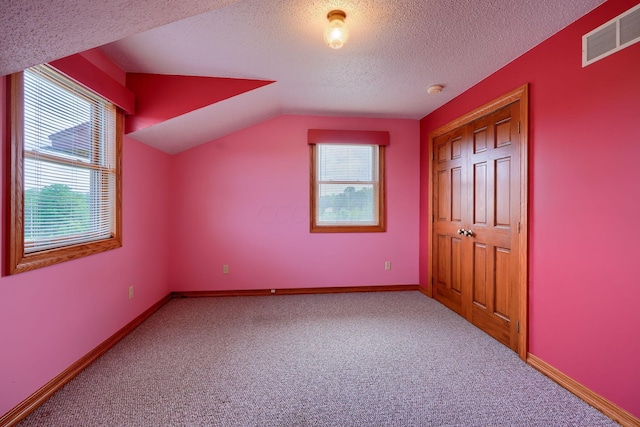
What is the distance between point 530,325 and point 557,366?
0.95 ft

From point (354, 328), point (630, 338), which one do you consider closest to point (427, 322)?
point (354, 328)

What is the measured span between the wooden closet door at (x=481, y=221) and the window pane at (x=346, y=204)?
87 centimetres

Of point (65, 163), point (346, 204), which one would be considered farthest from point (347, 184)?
point (65, 163)

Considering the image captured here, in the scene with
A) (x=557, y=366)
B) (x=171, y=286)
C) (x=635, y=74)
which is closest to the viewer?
(x=635, y=74)

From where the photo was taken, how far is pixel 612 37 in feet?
5.04

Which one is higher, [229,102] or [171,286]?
[229,102]

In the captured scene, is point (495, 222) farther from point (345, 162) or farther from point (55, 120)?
point (55, 120)

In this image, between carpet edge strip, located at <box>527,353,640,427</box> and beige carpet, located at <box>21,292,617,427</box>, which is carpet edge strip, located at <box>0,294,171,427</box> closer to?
beige carpet, located at <box>21,292,617,427</box>

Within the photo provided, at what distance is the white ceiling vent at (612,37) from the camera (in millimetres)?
1439

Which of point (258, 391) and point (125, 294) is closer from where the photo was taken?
point (258, 391)

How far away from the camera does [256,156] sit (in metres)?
3.61

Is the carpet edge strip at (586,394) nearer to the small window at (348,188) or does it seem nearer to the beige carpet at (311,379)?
the beige carpet at (311,379)

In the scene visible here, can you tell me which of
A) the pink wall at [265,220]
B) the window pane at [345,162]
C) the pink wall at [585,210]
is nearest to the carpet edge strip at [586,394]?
the pink wall at [585,210]

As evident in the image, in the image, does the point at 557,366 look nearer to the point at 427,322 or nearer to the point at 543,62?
the point at 427,322
